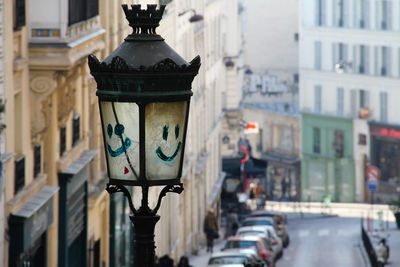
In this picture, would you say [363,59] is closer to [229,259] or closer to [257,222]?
[257,222]

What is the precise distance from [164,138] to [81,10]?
17471mm

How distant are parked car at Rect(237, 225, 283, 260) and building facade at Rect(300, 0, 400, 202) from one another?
26.7 m

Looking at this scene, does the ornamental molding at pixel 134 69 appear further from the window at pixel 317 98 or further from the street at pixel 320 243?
the window at pixel 317 98

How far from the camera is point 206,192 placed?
A: 180 feet

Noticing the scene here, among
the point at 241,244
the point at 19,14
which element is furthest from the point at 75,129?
the point at 241,244

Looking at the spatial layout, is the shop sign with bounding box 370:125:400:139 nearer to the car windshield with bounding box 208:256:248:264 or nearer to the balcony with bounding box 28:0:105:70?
the car windshield with bounding box 208:256:248:264

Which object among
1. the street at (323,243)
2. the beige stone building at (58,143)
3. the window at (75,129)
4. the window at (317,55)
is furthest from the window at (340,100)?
the window at (75,129)

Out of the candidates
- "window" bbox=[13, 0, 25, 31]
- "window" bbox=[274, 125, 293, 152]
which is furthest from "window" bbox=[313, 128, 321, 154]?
"window" bbox=[13, 0, 25, 31]

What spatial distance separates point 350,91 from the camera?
256 feet

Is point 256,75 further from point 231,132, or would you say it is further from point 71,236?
point 71,236

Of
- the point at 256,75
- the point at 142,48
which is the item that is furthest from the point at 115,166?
the point at 256,75

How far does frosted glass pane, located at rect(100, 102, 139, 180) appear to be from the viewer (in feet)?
26.6

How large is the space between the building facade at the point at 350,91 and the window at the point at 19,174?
51.6 metres

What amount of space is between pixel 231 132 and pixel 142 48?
6211 centimetres
